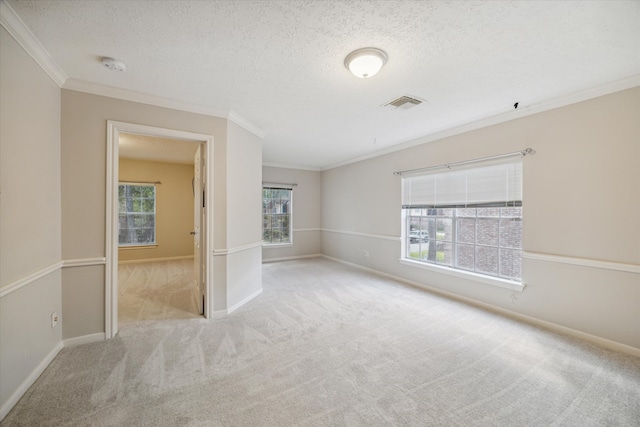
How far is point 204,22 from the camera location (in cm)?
160

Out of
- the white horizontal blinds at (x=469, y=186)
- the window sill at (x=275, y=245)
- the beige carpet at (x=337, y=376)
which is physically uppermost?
the white horizontal blinds at (x=469, y=186)

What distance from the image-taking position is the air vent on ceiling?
8.80 ft

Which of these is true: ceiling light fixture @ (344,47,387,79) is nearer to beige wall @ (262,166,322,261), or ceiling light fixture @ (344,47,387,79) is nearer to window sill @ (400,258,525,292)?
window sill @ (400,258,525,292)

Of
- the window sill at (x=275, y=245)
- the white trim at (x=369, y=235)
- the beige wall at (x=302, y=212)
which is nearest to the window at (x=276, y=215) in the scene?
the window sill at (x=275, y=245)

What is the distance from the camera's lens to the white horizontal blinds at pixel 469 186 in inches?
120

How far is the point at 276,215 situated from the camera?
6.39m

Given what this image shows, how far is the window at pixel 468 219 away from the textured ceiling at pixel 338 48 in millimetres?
907

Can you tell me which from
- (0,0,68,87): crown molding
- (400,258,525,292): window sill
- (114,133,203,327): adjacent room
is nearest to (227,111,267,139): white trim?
(0,0,68,87): crown molding

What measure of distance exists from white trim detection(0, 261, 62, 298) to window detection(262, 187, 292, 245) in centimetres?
413

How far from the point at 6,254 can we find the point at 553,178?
4.70m

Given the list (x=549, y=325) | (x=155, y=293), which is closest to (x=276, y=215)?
(x=155, y=293)

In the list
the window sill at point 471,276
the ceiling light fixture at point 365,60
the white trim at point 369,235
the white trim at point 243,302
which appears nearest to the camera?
the ceiling light fixture at point 365,60

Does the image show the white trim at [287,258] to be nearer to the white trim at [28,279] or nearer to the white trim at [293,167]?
the white trim at [293,167]

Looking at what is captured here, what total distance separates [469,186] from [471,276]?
1237 mm
